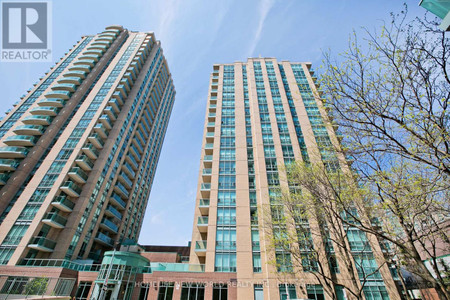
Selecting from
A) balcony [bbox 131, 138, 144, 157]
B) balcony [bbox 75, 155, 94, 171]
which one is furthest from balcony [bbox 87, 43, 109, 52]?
balcony [bbox 75, 155, 94, 171]

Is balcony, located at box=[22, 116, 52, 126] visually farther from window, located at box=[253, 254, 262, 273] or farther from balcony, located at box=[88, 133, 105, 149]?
window, located at box=[253, 254, 262, 273]

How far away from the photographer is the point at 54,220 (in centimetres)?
2764

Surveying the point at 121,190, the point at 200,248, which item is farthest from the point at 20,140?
the point at 200,248

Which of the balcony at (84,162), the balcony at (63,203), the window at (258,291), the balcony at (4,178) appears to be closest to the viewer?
the window at (258,291)

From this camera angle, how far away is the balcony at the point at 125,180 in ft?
137

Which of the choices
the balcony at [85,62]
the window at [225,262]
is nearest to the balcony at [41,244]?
the window at [225,262]

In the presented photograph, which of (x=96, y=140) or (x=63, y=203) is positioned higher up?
(x=96, y=140)

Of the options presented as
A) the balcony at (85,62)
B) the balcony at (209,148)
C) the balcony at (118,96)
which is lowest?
the balcony at (209,148)

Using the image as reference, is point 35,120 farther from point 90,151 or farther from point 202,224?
point 202,224

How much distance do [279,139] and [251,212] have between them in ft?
41.4

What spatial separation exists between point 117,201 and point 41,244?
1422cm

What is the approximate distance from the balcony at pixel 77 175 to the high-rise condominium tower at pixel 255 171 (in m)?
19.4

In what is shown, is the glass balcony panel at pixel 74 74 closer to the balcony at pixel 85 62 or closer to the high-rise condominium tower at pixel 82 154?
the high-rise condominium tower at pixel 82 154

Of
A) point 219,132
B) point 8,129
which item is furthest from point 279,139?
point 8,129
